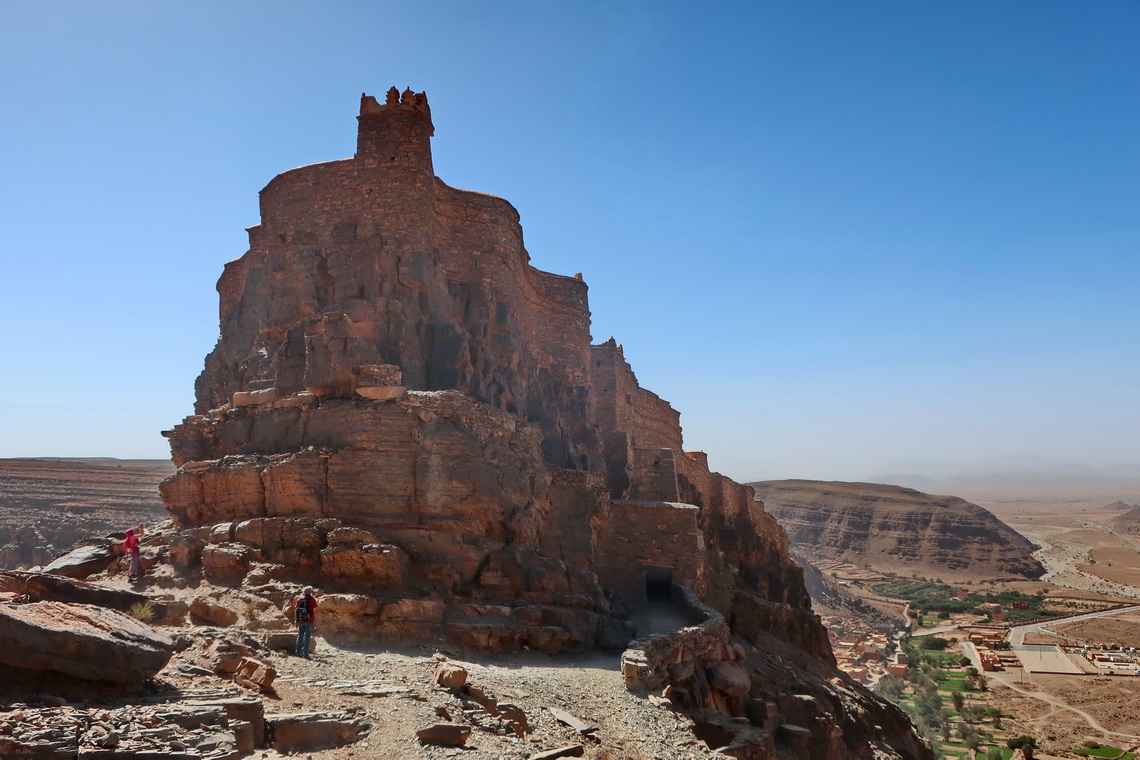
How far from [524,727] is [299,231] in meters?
12.8

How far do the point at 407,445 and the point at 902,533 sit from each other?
270ft

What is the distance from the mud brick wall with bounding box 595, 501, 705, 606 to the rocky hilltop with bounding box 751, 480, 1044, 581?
69110 millimetres

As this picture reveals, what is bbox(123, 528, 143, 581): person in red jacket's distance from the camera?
1472 cm

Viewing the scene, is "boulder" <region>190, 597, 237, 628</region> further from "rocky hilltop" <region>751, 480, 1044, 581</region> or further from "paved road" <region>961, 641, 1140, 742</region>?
"rocky hilltop" <region>751, 480, 1044, 581</region>

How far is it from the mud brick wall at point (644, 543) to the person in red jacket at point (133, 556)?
10287 mm

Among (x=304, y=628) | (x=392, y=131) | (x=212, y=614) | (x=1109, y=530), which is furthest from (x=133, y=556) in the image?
(x=1109, y=530)

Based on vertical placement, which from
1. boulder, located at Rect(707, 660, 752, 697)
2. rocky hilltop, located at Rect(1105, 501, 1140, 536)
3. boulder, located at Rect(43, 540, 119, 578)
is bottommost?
rocky hilltop, located at Rect(1105, 501, 1140, 536)

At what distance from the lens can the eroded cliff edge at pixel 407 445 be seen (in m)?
14.4

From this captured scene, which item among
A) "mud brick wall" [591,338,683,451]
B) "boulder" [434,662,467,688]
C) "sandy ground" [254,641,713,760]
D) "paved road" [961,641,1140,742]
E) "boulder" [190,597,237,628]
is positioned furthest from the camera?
"paved road" [961,641,1140,742]

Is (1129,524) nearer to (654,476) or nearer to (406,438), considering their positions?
(654,476)

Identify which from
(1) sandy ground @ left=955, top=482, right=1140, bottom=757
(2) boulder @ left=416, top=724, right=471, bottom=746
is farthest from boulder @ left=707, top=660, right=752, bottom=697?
(1) sandy ground @ left=955, top=482, right=1140, bottom=757

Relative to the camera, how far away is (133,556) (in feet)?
48.5

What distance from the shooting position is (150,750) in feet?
21.0

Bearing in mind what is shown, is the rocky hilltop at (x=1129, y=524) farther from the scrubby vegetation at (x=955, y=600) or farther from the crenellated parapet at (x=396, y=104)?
the crenellated parapet at (x=396, y=104)
